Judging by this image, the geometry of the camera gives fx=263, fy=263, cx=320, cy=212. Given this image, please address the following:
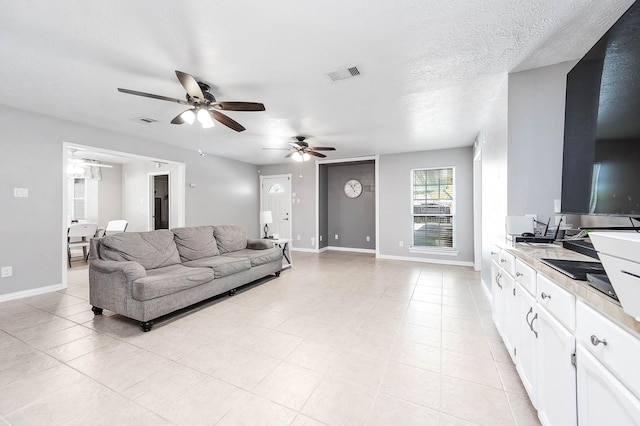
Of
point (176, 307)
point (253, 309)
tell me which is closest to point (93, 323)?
point (176, 307)

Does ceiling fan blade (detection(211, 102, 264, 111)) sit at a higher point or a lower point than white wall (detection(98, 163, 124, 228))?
higher

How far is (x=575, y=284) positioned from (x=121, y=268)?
10.9 feet

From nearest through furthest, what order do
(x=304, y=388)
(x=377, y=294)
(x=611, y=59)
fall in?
1. (x=611, y=59)
2. (x=304, y=388)
3. (x=377, y=294)

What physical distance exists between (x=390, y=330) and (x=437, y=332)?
43cm

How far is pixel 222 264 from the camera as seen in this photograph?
10.9ft

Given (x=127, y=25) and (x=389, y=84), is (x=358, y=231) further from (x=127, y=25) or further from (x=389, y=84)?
(x=127, y=25)

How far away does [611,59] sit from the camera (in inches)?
55.3

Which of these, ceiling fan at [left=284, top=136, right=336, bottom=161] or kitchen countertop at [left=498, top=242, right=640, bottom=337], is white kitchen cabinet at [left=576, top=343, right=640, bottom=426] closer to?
kitchen countertop at [left=498, top=242, right=640, bottom=337]

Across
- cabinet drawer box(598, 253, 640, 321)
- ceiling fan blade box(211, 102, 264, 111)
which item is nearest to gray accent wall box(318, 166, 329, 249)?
ceiling fan blade box(211, 102, 264, 111)

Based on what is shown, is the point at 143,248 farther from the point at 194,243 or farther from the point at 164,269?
the point at 194,243

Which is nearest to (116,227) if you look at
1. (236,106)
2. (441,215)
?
(236,106)

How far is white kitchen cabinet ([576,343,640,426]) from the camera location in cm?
68

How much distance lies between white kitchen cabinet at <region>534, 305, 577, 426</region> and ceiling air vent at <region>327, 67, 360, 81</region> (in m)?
2.29

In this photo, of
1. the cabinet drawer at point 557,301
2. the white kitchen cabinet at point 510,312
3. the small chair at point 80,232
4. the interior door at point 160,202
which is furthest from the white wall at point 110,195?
the cabinet drawer at point 557,301
